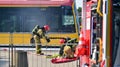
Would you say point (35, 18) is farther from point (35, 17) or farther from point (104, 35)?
point (104, 35)

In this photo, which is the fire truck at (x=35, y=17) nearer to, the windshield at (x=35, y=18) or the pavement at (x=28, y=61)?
the windshield at (x=35, y=18)

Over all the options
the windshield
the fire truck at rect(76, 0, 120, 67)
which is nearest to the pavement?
the fire truck at rect(76, 0, 120, 67)

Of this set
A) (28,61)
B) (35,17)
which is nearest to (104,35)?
(28,61)

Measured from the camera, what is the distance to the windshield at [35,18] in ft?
77.1

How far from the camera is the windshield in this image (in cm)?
2350

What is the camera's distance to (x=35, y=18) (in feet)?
78.9

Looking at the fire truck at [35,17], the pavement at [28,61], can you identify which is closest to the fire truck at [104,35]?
the pavement at [28,61]

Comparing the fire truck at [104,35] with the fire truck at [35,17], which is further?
the fire truck at [35,17]

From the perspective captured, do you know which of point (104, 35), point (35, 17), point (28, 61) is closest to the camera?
point (104, 35)

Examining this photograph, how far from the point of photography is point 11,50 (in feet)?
45.5

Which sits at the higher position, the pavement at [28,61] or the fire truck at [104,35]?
the fire truck at [104,35]

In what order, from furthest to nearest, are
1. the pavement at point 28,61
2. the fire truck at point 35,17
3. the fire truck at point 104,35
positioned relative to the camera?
1. the fire truck at point 35,17
2. the pavement at point 28,61
3. the fire truck at point 104,35

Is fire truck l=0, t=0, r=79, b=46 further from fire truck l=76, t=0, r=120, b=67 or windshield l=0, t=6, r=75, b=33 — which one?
fire truck l=76, t=0, r=120, b=67

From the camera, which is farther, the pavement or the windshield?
the windshield
